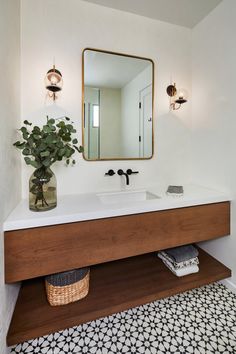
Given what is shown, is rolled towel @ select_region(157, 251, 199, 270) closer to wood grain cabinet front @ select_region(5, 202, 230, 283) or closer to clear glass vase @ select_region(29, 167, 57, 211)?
wood grain cabinet front @ select_region(5, 202, 230, 283)

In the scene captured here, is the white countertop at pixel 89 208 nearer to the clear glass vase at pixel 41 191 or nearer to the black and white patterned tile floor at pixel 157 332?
the clear glass vase at pixel 41 191

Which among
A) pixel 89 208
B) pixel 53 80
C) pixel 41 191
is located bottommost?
pixel 89 208

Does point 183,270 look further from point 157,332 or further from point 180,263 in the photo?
point 157,332

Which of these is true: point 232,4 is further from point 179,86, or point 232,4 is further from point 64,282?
point 64,282

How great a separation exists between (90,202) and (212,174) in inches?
44.9

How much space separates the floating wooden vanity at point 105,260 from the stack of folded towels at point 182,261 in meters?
0.05

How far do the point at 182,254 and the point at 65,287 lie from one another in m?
0.93

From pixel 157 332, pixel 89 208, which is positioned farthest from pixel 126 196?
pixel 157 332

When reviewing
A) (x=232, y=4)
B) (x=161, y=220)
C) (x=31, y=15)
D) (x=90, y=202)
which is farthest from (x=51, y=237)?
(x=232, y=4)

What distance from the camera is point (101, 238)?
3.85ft

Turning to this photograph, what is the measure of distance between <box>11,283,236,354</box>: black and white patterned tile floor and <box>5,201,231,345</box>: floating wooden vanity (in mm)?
113

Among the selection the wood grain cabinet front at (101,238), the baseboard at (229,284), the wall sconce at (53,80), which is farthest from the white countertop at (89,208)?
the wall sconce at (53,80)

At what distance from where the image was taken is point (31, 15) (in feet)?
4.68

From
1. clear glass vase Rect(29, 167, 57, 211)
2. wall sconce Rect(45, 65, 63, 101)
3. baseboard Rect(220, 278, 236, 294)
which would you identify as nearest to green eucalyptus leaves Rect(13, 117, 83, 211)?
clear glass vase Rect(29, 167, 57, 211)
